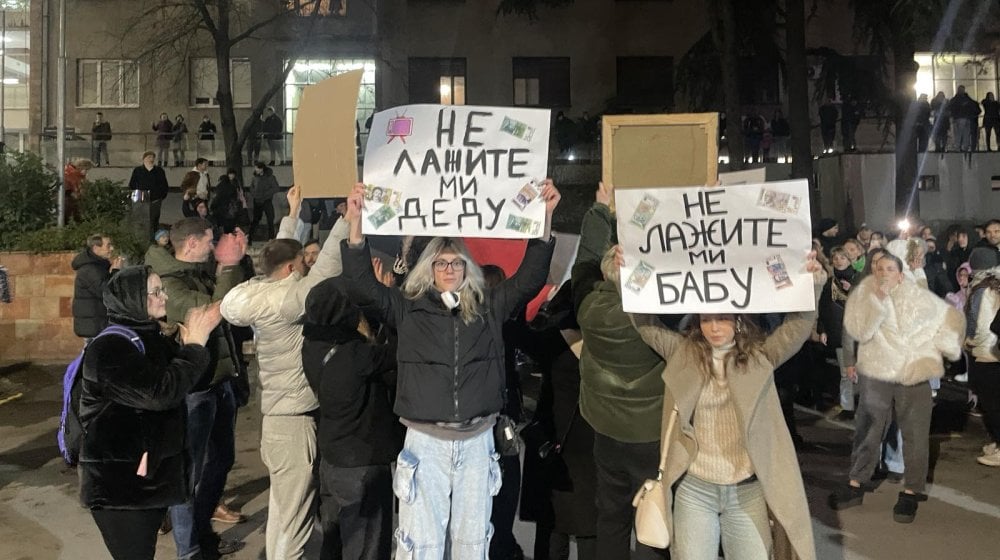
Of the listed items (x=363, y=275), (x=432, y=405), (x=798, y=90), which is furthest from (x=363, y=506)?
(x=798, y=90)

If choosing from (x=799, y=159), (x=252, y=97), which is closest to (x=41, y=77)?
(x=252, y=97)

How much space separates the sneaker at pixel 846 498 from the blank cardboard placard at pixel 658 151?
10.4ft

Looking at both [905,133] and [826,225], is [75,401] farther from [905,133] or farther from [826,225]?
[905,133]

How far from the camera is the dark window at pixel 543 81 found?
99.7 ft

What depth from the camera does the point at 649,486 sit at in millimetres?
4043

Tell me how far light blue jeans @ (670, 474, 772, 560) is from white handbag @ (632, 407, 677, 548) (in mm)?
80

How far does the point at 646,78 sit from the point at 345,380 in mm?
28161

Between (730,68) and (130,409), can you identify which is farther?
(730,68)

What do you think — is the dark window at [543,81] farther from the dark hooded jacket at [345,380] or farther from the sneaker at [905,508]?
the dark hooded jacket at [345,380]

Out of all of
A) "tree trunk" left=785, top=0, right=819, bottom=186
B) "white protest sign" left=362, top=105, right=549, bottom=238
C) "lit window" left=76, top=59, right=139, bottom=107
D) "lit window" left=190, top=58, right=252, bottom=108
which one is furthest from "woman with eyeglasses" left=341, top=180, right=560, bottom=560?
"lit window" left=76, top=59, right=139, bottom=107

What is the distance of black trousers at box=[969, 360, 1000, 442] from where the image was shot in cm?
756

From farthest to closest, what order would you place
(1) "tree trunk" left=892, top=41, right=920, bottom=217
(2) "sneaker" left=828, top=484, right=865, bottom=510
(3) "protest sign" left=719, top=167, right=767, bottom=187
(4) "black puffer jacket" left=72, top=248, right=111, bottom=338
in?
1. (1) "tree trunk" left=892, top=41, right=920, bottom=217
2. (4) "black puffer jacket" left=72, top=248, right=111, bottom=338
3. (2) "sneaker" left=828, top=484, right=865, bottom=510
4. (3) "protest sign" left=719, top=167, right=767, bottom=187

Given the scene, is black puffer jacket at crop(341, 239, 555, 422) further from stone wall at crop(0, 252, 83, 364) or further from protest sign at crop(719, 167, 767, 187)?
stone wall at crop(0, 252, 83, 364)

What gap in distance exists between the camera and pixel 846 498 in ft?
21.4
